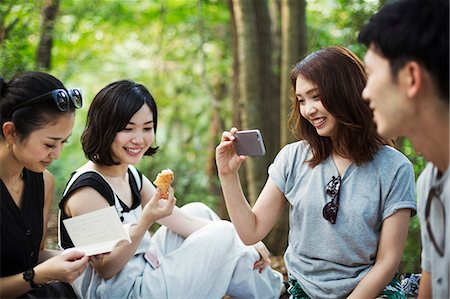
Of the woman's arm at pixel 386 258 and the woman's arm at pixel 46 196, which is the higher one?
the woman's arm at pixel 46 196

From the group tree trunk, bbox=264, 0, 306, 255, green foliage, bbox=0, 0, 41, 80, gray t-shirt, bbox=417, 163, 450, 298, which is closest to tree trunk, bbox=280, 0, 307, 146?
tree trunk, bbox=264, 0, 306, 255

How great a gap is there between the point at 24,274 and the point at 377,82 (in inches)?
58.0

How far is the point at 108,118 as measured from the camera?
2887mm

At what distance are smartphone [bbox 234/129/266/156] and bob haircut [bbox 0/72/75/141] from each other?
74 centimetres

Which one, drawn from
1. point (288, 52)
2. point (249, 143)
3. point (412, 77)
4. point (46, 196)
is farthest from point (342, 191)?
point (288, 52)

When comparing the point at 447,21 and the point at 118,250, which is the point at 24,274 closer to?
the point at 118,250

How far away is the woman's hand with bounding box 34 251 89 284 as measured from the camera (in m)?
2.38

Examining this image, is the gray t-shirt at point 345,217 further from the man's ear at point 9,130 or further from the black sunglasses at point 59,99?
the man's ear at point 9,130

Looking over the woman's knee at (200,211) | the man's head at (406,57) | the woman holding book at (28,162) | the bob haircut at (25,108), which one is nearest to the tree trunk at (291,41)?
the woman's knee at (200,211)

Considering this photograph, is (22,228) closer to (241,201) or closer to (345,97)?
(241,201)

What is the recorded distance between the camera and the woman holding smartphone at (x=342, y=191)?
2553 mm

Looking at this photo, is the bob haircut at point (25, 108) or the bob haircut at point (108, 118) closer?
the bob haircut at point (25, 108)

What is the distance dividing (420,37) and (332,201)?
3.24 feet

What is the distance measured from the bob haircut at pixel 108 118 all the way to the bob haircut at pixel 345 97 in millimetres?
772
